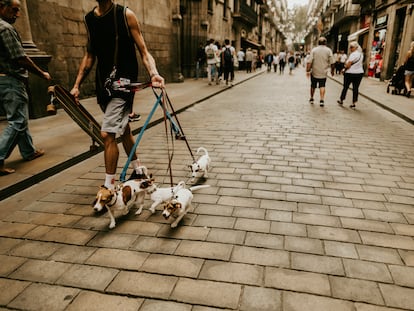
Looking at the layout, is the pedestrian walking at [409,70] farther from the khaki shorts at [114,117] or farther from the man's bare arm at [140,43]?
the khaki shorts at [114,117]

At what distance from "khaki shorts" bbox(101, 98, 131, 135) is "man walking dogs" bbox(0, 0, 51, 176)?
1.56 meters

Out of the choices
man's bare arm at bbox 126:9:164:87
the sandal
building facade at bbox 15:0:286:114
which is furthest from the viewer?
building facade at bbox 15:0:286:114

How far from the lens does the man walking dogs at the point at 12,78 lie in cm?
415

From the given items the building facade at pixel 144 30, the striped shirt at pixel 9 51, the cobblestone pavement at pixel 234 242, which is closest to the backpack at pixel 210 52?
the building facade at pixel 144 30

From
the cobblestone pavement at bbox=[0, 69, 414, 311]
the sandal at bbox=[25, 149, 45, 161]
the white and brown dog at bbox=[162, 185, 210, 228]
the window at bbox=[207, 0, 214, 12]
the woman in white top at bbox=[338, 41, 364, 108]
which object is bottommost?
the cobblestone pavement at bbox=[0, 69, 414, 311]

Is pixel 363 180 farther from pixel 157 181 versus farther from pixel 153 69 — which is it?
pixel 153 69

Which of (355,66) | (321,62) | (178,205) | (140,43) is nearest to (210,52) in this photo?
(321,62)

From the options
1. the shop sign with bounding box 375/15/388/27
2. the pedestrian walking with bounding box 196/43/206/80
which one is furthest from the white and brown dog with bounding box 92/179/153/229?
the shop sign with bounding box 375/15/388/27

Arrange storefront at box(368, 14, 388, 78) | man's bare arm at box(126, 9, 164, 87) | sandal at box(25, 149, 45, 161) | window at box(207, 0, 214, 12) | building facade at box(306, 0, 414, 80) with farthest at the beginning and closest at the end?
window at box(207, 0, 214, 12) < storefront at box(368, 14, 388, 78) < building facade at box(306, 0, 414, 80) < sandal at box(25, 149, 45, 161) < man's bare arm at box(126, 9, 164, 87)

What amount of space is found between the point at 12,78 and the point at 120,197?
2.61 meters

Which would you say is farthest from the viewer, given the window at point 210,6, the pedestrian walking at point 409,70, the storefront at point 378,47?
the window at point 210,6

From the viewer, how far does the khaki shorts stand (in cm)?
347

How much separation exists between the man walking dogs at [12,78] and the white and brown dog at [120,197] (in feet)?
6.65

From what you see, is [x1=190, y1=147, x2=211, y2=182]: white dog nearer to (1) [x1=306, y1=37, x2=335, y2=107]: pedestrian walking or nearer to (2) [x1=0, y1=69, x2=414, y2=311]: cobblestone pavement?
(2) [x1=0, y1=69, x2=414, y2=311]: cobblestone pavement
